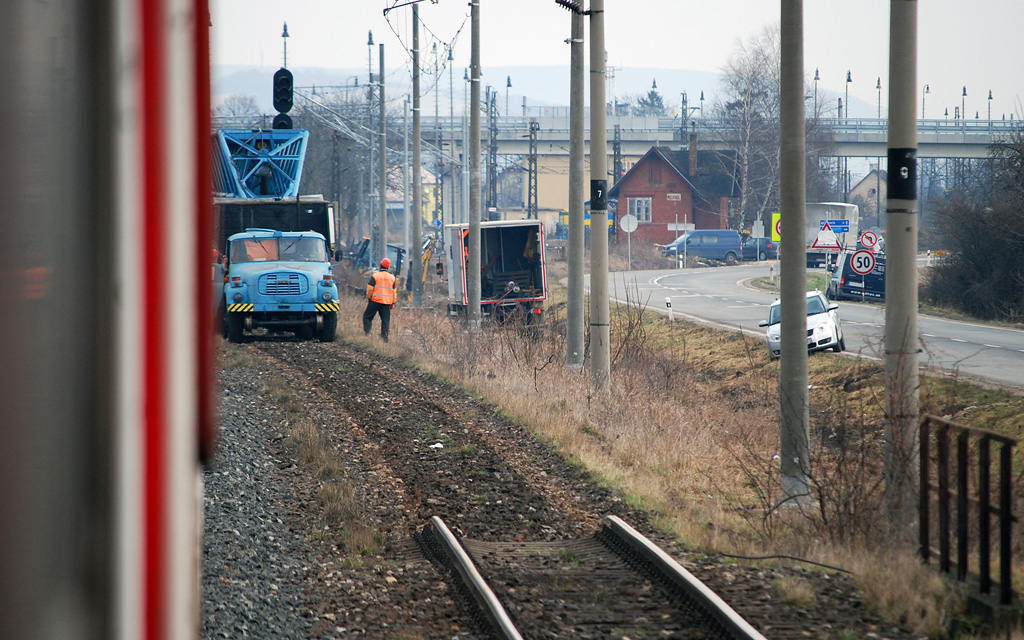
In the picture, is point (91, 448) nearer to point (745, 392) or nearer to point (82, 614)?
point (82, 614)

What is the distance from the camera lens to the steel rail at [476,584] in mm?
5531

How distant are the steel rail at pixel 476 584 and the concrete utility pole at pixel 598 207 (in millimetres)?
6420

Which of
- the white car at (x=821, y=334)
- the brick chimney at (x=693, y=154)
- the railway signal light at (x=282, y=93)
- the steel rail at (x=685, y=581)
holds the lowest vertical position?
the steel rail at (x=685, y=581)

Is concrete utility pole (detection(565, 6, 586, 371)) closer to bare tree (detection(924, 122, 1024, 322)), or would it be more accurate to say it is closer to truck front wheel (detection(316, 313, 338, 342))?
truck front wheel (detection(316, 313, 338, 342))

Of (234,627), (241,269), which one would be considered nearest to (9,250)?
(234,627)

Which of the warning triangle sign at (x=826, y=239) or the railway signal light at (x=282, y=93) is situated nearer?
the railway signal light at (x=282, y=93)

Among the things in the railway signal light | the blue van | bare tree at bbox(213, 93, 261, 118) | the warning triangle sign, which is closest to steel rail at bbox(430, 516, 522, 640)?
bare tree at bbox(213, 93, 261, 118)

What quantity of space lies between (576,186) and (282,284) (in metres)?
7.58

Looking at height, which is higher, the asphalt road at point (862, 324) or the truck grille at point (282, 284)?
the truck grille at point (282, 284)

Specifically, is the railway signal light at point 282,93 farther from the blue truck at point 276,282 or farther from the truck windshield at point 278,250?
the truck windshield at point 278,250

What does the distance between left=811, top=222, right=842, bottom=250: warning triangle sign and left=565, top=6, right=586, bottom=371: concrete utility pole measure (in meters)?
14.5

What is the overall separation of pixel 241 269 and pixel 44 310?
19.3 meters

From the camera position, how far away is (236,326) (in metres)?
19.8

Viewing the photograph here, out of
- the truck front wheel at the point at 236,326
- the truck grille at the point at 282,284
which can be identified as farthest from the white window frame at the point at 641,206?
the truck front wheel at the point at 236,326
